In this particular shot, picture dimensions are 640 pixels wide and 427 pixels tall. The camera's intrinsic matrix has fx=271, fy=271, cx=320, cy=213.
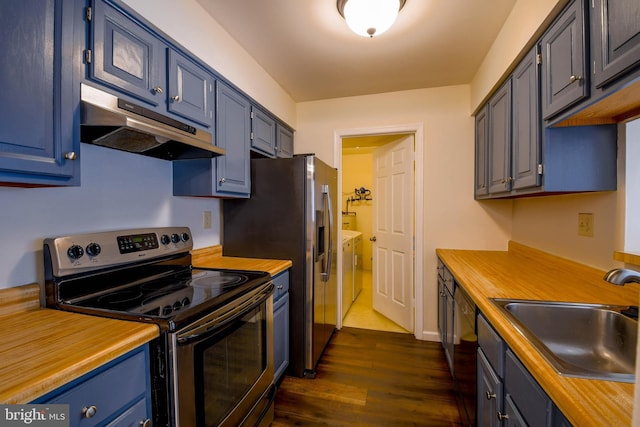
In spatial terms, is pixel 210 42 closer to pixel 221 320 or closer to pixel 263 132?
pixel 263 132

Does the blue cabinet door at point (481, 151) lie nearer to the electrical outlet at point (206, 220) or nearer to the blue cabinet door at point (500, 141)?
the blue cabinet door at point (500, 141)

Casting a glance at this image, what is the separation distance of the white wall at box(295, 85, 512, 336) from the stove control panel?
2.16 m

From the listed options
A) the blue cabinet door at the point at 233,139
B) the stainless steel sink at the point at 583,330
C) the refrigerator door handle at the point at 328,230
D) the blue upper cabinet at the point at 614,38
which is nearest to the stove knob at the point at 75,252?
the blue cabinet door at the point at 233,139

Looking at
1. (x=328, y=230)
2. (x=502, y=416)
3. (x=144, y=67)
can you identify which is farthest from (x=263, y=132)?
(x=502, y=416)

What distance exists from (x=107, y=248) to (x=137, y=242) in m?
0.16

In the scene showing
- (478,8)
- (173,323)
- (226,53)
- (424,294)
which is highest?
(478,8)

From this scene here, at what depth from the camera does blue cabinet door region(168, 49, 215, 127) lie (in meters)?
1.41

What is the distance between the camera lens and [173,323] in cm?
94

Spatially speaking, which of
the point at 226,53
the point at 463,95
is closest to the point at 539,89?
the point at 463,95

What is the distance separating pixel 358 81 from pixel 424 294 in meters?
2.15

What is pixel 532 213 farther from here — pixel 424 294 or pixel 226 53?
pixel 226 53

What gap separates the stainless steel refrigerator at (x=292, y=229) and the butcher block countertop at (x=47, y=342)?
1183mm

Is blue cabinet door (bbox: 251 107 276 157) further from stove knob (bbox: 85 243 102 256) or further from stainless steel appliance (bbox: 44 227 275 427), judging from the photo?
stove knob (bbox: 85 243 102 256)

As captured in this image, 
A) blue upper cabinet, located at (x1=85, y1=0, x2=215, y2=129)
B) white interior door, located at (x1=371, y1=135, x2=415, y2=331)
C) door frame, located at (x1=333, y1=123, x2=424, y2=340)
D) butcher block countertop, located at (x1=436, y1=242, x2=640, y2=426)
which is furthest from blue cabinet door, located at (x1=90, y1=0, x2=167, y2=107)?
white interior door, located at (x1=371, y1=135, x2=415, y2=331)
